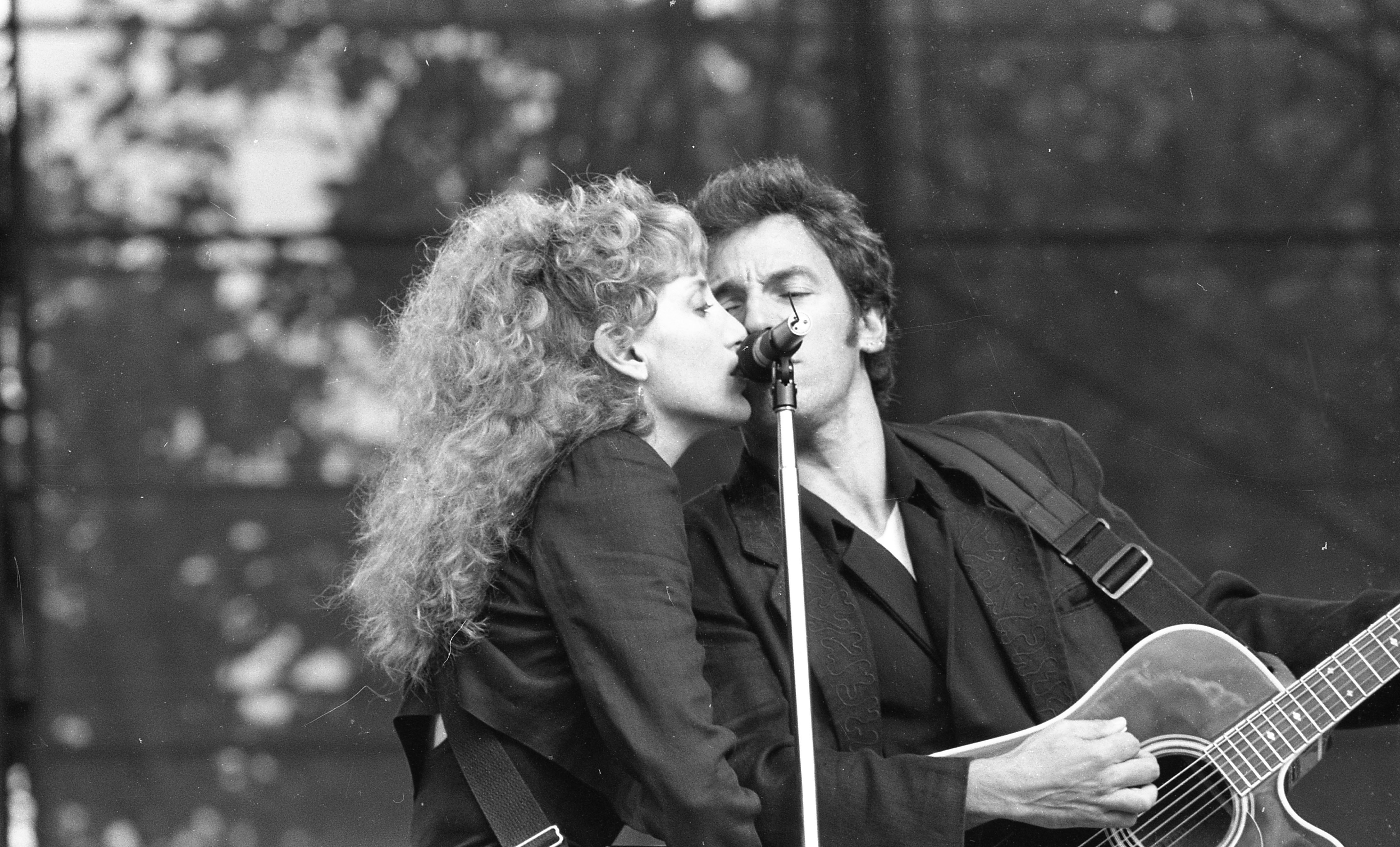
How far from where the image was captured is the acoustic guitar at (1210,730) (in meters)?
2.64

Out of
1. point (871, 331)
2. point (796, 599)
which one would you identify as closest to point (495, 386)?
point (796, 599)

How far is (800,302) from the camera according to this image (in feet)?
9.82

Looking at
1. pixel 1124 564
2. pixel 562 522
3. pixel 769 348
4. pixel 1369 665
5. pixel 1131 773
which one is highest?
pixel 769 348

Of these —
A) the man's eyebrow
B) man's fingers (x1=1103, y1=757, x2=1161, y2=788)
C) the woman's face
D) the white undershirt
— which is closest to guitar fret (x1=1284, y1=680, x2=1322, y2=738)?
man's fingers (x1=1103, y1=757, x2=1161, y2=788)

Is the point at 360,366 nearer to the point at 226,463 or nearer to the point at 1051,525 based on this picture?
the point at 226,463

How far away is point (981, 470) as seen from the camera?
9.73ft

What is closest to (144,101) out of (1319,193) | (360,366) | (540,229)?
(360,366)

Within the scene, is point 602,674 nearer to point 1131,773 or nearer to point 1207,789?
point 1131,773

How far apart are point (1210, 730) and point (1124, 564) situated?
34cm

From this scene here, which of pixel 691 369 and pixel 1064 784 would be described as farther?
pixel 691 369

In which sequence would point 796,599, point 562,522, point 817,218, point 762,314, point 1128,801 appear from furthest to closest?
1. point 817,218
2. point 762,314
3. point 1128,801
4. point 562,522
5. point 796,599

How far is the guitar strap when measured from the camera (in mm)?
2826

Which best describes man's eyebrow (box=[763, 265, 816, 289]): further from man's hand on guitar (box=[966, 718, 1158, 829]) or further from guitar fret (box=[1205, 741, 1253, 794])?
guitar fret (box=[1205, 741, 1253, 794])

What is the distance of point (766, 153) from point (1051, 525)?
1.18 metres
